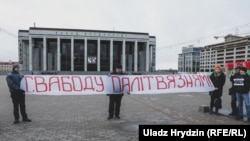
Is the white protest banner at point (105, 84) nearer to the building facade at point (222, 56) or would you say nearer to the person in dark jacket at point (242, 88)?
the person in dark jacket at point (242, 88)

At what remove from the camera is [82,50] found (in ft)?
292

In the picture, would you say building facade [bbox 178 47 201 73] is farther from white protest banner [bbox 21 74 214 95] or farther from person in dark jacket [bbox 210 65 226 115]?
person in dark jacket [bbox 210 65 226 115]

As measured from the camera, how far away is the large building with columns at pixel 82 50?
8231cm

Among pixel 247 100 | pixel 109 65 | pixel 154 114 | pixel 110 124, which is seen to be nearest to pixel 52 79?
pixel 110 124

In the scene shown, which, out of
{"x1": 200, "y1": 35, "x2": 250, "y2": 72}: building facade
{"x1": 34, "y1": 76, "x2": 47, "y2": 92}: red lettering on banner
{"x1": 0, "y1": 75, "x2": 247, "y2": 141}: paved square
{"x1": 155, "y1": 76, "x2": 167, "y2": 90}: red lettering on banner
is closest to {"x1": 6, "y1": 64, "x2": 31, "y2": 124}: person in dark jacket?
{"x1": 0, "y1": 75, "x2": 247, "y2": 141}: paved square

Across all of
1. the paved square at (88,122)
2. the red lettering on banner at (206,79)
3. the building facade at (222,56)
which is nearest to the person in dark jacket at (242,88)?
the paved square at (88,122)

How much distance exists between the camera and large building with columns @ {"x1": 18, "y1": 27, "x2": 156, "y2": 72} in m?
82.3

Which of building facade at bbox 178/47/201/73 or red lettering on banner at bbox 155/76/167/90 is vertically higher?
building facade at bbox 178/47/201/73

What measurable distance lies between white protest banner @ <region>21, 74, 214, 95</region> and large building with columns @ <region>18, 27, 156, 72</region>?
244 ft

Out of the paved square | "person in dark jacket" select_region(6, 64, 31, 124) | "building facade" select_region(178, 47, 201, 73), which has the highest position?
"building facade" select_region(178, 47, 201, 73)

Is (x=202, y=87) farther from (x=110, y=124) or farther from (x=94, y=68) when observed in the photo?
(x=94, y=68)

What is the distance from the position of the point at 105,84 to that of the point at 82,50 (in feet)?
264

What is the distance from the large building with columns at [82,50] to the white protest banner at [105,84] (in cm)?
7435

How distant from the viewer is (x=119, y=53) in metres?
91.1
